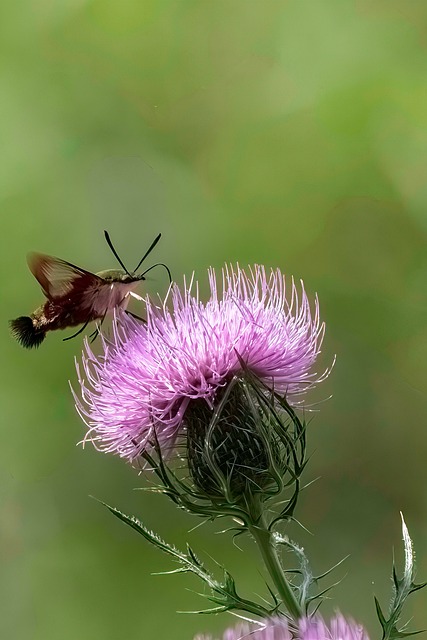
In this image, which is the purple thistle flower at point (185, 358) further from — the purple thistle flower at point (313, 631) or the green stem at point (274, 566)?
the purple thistle flower at point (313, 631)

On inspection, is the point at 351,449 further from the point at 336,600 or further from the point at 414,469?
the point at 336,600

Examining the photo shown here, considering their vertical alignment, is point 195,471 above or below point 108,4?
below

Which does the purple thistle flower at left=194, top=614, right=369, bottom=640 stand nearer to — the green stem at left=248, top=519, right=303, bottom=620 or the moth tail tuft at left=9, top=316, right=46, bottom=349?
the green stem at left=248, top=519, right=303, bottom=620

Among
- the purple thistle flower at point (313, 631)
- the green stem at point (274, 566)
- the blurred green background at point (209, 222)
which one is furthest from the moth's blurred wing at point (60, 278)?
the blurred green background at point (209, 222)

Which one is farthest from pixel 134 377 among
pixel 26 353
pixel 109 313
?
pixel 26 353

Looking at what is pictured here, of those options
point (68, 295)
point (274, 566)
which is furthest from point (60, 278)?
point (274, 566)

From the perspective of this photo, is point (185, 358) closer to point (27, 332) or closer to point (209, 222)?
point (27, 332)
